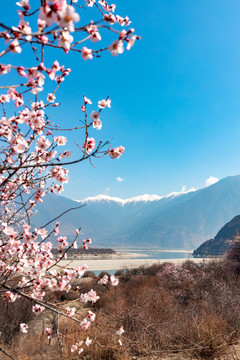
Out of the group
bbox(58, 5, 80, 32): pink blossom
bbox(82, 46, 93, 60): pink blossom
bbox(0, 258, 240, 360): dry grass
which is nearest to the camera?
→ bbox(58, 5, 80, 32): pink blossom

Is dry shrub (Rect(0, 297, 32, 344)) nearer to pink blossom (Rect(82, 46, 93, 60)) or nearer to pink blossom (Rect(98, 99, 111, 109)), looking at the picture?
pink blossom (Rect(98, 99, 111, 109))

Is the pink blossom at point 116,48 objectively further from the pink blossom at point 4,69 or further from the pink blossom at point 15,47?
the pink blossom at point 4,69

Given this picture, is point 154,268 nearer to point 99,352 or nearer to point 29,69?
point 99,352

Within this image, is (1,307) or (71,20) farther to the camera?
(1,307)

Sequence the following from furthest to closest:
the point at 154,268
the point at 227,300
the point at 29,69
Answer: the point at 154,268 → the point at 227,300 → the point at 29,69

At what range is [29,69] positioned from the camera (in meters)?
1.72

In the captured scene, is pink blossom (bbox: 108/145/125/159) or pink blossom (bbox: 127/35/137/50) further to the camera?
pink blossom (bbox: 108/145/125/159)

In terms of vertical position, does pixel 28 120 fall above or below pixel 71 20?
above

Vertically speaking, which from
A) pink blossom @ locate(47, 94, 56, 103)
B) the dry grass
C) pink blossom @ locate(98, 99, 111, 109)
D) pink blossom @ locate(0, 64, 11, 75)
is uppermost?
pink blossom @ locate(47, 94, 56, 103)

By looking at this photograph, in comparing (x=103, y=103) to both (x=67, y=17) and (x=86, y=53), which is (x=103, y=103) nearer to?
(x=86, y=53)

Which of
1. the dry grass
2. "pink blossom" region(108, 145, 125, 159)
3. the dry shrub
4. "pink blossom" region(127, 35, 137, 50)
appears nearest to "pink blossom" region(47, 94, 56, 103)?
"pink blossom" region(108, 145, 125, 159)

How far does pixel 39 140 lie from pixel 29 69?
1.28 metres

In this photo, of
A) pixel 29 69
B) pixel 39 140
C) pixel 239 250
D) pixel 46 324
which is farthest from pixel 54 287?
pixel 239 250

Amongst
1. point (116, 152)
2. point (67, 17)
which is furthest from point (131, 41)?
point (116, 152)
